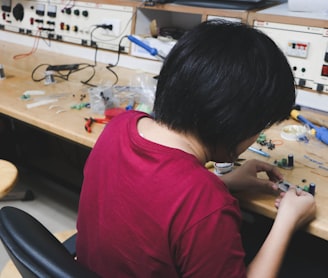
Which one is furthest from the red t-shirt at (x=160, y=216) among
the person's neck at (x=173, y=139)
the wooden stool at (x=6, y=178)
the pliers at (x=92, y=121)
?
the wooden stool at (x=6, y=178)

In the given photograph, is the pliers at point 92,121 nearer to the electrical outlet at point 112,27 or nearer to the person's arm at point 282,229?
the person's arm at point 282,229

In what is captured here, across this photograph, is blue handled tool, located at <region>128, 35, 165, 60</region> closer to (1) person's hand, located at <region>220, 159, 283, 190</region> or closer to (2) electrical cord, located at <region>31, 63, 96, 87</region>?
(2) electrical cord, located at <region>31, 63, 96, 87</region>

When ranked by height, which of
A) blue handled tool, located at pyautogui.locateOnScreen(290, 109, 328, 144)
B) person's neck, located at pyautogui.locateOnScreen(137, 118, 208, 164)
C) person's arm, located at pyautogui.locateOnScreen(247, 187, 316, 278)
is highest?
person's neck, located at pyautogui.locateOnScreen(137, 118, 208, 164)

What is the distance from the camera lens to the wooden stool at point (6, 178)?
1.34 metres

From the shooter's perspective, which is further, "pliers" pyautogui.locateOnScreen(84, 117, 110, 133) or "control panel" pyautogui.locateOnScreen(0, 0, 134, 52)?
"control panel" pyautogui.locateOnScreen(0, 0, 134, 52)

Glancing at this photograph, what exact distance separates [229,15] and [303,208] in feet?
3.41

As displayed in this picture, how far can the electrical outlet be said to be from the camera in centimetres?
201

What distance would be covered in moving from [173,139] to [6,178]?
841 mm

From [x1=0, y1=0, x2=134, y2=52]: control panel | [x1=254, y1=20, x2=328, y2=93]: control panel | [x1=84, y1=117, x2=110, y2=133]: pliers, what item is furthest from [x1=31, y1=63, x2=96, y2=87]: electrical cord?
[x1=254, y1=20, x2=328, y2=93]: control panel

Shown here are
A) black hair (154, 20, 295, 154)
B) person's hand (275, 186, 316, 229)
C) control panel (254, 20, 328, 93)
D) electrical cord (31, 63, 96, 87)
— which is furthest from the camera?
electrical cord (31, 63, 96, 87)

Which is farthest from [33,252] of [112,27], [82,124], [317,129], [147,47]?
[112,27]

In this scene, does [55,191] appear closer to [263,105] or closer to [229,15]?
[229,15]

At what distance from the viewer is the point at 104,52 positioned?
6.87ft

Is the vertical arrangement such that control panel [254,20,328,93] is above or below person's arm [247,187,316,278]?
above
